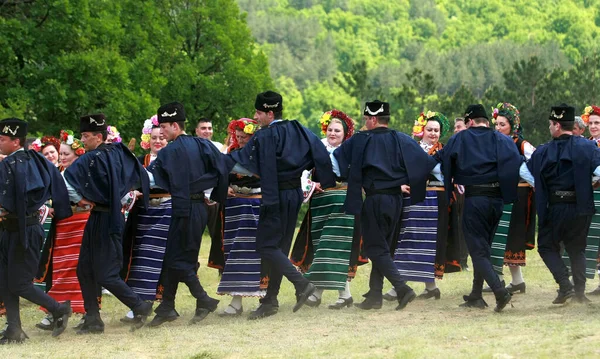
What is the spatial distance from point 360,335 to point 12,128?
11.8 ft

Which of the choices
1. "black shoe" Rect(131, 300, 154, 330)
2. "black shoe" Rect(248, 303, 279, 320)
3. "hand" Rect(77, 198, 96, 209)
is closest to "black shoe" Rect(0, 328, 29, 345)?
"black shoe" Rect(131, 300, 154, 330)

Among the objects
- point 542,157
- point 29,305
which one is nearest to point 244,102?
point 29,305

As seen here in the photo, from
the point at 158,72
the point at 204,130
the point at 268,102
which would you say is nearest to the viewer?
the point at 268,102

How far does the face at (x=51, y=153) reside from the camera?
12.8 m

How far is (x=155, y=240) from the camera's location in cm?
1130

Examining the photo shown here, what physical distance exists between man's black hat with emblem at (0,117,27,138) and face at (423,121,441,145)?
4770mm

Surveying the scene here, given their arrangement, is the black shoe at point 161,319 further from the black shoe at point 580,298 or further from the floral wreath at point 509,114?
the floral wreath at point 509,114

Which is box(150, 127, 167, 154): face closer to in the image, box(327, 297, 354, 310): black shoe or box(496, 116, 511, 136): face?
box(327, 297, 354, 310): black shoe

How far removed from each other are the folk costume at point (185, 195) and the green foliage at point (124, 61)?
1234 centimetres

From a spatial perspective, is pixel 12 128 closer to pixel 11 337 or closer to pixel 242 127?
pixel 11 337

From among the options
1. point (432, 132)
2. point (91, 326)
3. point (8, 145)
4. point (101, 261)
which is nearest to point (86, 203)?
point (101, 261)

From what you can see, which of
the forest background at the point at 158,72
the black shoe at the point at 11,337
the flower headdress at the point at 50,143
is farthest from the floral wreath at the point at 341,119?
the forest background at the point at 158,72

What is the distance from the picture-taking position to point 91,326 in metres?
10.6

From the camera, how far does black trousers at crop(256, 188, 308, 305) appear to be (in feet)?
35.5
